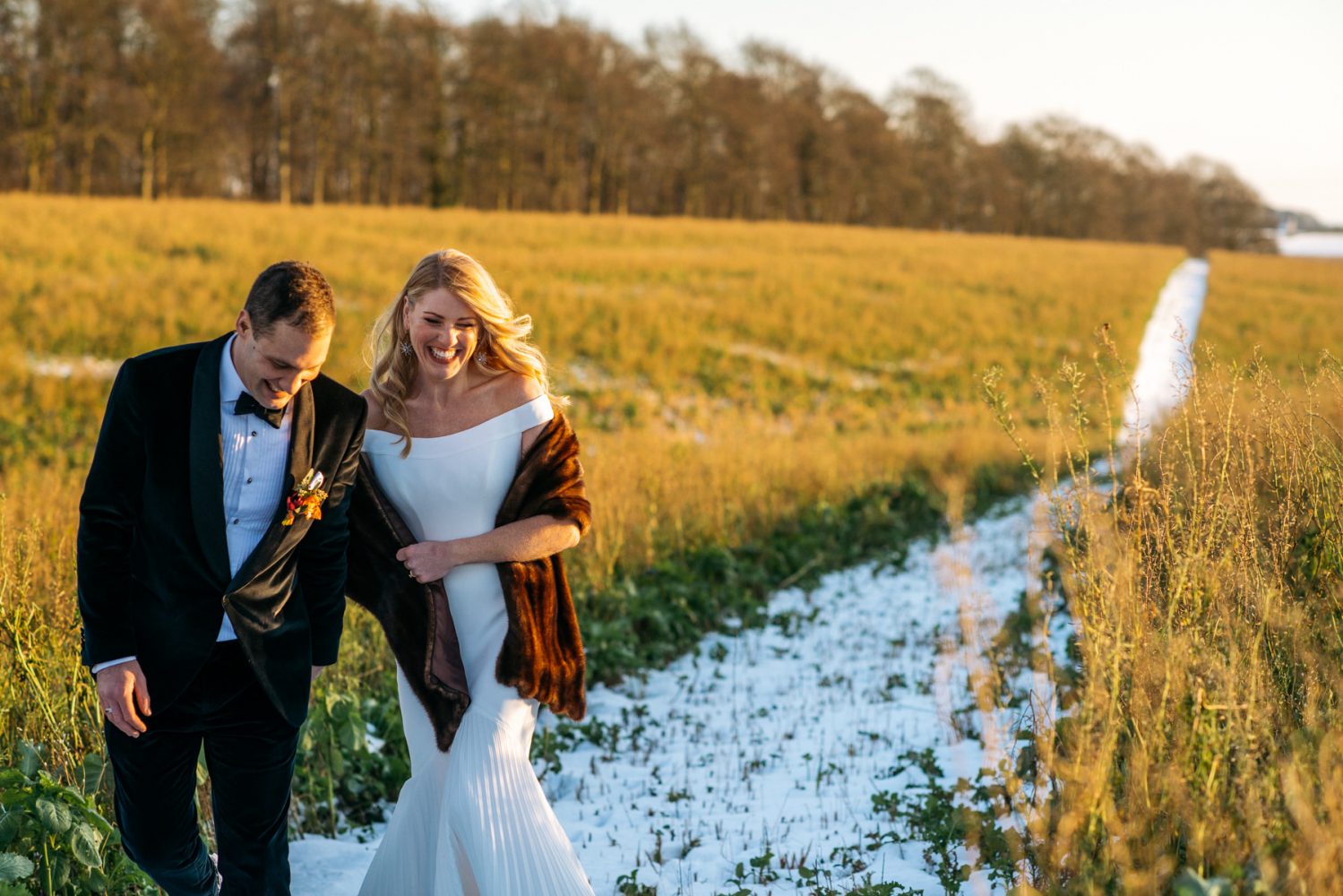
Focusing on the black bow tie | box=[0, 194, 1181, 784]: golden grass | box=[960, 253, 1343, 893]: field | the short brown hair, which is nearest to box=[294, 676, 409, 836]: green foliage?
box=[0, 194, 1181, 784]: golden grass

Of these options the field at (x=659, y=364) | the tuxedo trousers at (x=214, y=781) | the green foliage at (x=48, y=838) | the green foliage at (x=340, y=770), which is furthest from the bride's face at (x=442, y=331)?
the green foliage at (x=340, y=770)

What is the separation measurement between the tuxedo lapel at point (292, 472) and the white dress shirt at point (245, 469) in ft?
0.08

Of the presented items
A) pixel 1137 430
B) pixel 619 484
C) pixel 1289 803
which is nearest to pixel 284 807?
pixel 1289 803

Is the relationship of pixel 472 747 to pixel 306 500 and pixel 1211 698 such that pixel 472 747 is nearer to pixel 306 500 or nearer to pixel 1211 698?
pixel 306 500

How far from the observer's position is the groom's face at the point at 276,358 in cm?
259

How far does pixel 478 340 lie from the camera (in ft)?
11.1

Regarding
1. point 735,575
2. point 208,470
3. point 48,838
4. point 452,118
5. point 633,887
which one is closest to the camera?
point 208,470

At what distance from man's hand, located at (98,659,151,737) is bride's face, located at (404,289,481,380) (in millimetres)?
1186

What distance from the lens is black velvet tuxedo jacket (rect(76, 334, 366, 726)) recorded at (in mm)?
2609

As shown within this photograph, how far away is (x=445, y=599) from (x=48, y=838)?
1368 mm

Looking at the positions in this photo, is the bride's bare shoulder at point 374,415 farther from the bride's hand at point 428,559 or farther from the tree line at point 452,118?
the tree line at point 452,118

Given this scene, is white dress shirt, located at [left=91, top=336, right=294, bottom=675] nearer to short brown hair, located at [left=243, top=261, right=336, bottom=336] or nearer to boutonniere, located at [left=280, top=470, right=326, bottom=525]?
boutonniere, located at [left=280, top=470, right=326, bottom=525]

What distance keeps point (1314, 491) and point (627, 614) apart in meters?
4.15

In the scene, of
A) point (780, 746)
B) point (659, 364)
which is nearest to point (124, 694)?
point (780, 746)
